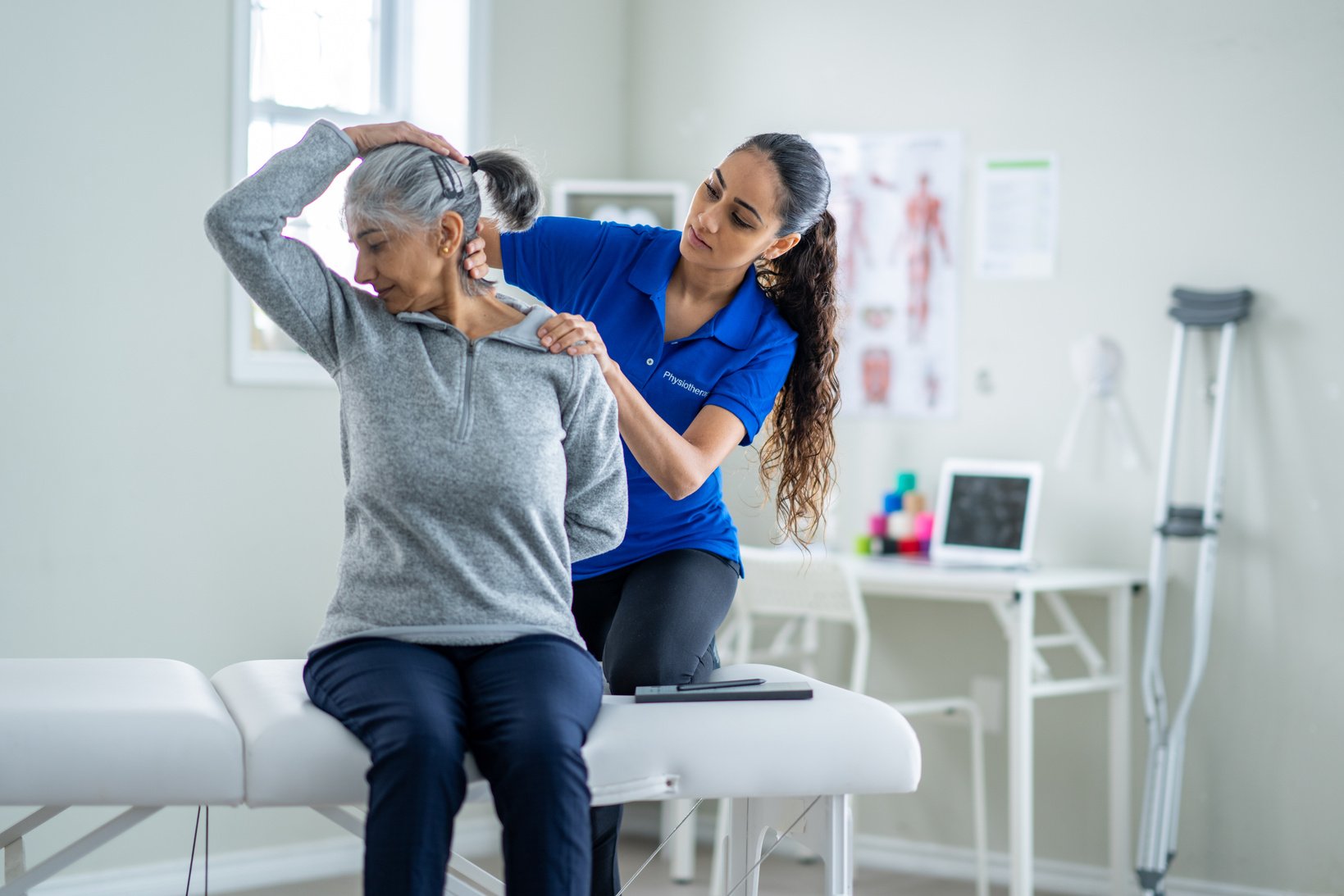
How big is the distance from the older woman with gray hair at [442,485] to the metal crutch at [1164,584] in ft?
5.48

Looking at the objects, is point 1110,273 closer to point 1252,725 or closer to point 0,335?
point 1252,725

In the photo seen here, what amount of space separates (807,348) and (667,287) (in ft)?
0.72

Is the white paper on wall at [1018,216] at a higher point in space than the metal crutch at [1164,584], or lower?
Result: higher

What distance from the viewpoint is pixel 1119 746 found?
9.84 ft

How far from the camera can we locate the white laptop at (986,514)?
308 centimetres

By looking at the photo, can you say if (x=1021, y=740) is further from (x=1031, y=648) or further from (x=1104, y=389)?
(x=1104, y=389)

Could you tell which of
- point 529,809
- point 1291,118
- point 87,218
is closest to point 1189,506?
point 1291,118

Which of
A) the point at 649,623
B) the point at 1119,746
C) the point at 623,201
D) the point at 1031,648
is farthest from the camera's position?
the point at 623,201

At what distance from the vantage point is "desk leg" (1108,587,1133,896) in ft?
9.72

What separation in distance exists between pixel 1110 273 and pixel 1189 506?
0.58 metres

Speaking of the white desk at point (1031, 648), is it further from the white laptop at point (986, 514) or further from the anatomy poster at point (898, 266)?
the anatomy poster at point (898, 266)

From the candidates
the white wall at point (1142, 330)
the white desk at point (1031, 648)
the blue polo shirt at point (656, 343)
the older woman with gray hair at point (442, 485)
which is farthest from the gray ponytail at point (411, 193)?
the white wall at point (1142, 330)

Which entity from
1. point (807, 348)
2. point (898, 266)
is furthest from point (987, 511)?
point (807, 348)

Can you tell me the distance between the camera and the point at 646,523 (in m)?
1.85
